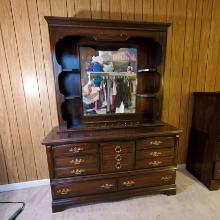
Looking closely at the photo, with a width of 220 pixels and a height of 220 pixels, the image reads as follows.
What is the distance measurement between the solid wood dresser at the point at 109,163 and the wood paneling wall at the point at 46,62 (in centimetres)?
51

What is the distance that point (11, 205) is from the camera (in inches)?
69.4

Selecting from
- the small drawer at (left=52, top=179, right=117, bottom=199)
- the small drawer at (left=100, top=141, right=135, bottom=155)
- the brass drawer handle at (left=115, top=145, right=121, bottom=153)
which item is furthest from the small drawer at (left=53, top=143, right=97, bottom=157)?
the small drawer at (left=52, top=179, right=117, bottom=199)

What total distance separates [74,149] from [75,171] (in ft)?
0.81

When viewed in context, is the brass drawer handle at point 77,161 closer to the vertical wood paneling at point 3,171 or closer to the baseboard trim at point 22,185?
the baseboard trim at point 22,185

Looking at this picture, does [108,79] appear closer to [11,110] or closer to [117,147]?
[117,147]

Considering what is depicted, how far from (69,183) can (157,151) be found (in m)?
1.01

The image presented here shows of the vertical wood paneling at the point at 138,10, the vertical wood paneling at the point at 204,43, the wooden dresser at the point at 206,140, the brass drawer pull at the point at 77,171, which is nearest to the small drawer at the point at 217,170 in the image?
the wooden dresser at the point at 206,140

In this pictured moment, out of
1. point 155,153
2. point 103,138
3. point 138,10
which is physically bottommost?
point 155,153

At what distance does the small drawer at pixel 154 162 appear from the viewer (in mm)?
1724

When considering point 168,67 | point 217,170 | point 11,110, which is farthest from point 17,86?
point 217,170

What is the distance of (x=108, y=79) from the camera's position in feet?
6.25

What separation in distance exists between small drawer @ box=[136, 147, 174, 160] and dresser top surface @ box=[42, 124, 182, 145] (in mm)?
185

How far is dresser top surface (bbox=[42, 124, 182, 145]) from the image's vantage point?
152 cm

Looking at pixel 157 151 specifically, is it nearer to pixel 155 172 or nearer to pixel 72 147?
pixel 155 172
